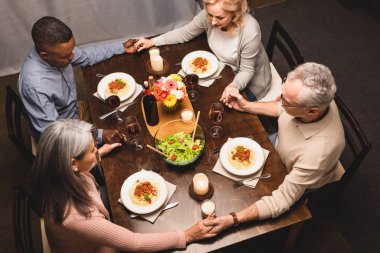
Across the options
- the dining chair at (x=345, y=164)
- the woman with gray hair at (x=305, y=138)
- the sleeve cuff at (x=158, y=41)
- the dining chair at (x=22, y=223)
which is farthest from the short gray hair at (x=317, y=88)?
the dining chair at (x=22, y=223)

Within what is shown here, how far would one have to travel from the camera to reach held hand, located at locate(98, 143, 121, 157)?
2.08 m

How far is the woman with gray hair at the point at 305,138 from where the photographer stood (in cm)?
182

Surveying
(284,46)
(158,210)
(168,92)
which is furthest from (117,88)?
(284,46)

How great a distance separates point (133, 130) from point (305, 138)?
100 centimetres

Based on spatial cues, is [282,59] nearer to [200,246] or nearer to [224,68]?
[224,68]

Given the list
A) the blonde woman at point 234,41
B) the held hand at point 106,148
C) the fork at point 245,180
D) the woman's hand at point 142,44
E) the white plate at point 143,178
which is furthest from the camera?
the woman's hand at point 142,44

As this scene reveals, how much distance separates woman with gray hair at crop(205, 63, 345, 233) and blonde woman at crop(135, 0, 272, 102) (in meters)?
0.51

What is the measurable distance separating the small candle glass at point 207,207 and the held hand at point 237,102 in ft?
2.26

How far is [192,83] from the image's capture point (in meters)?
2.37

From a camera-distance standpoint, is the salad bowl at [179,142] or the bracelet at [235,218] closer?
the bracelet at [235,218]

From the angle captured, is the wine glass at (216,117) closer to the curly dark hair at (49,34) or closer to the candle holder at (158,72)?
the candle holder at (158,72)

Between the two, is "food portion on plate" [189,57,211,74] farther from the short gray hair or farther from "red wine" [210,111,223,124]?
the short gray hair

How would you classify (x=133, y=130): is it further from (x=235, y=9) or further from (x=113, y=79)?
(x=235, y=9)

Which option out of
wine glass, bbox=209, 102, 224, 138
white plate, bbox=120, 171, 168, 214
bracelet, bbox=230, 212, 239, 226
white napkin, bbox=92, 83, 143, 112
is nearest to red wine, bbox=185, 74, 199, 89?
wine glass, bbox=209, 102, 224, 138
